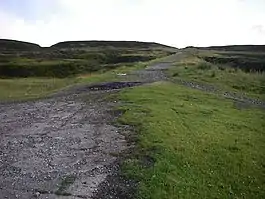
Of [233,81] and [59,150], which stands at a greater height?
[233,81]

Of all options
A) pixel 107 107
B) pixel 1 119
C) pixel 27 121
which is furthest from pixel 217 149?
pixel 1 119

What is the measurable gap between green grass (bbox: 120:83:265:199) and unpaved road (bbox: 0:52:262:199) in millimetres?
1132

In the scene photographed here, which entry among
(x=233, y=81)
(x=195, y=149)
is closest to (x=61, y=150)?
(x=195, y=149)

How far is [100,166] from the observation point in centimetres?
1788

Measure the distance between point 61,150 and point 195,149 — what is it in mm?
6230

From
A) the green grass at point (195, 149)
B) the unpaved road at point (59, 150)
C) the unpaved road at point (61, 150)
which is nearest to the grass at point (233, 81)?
the green grass at point (195, 149)

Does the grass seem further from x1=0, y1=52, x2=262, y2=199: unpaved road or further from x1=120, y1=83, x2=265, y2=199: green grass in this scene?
x1=0, y1=52, x2=262, y2=199: unpaved road

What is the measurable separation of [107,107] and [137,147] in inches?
398

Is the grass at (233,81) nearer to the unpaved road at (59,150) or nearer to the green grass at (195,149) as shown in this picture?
the green grass at (195,149)

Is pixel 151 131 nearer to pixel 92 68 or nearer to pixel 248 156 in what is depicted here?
pixel 248 156

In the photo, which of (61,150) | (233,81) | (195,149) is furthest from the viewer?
(233,81)

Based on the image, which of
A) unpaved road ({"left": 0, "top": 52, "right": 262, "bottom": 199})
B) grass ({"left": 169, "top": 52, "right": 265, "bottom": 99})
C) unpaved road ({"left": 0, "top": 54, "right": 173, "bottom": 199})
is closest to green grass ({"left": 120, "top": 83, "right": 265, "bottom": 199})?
unpaved road ({"left": 0, "top": 52, "right": 262, "bottom": 199})

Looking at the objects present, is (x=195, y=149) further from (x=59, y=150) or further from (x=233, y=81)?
(x=233, y=81)

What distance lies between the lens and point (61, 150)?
66.4ft
